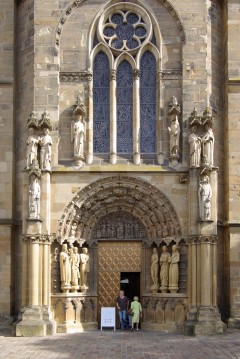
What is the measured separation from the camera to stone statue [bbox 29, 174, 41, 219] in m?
21.4

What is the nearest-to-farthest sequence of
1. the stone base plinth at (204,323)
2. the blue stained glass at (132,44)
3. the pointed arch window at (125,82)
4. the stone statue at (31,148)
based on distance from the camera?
the stone base plinth at (204,323), the stone statue at (31,148), the pointed arch window at (125,82), the blue stained glass at (132,44)

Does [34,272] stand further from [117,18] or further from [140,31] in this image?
[117,18]

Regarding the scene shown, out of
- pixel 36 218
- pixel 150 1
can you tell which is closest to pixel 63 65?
pixel 150 1

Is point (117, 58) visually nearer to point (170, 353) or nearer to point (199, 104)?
point (199, 104)

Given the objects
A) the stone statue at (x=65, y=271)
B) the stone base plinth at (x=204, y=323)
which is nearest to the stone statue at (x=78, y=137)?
the stone statue at (x=65, y=271)

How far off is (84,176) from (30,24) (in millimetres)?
5413

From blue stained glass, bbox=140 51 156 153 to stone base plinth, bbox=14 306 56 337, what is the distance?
19.9 feet

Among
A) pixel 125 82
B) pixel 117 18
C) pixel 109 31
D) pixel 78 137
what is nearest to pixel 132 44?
pixel 109 31

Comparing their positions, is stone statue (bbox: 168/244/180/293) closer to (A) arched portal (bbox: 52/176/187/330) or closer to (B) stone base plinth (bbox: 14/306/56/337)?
(A) arched portal (bbox: 52/176/187/330)

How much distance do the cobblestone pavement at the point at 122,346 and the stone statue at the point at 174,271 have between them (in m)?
1.49

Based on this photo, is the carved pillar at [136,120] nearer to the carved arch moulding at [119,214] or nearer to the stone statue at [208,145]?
the carved arch moulding at [119,214]

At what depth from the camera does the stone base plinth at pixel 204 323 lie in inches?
810

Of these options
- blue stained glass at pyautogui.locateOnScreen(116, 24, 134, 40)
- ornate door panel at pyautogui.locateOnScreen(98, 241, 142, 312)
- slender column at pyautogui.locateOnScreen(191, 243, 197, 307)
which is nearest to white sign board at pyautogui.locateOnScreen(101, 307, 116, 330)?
ornate door panel at pyautogui.locateOnScreen(98, 241, 142, 312)

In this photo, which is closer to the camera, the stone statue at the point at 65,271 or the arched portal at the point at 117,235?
the stone statue at the point at 65,271
